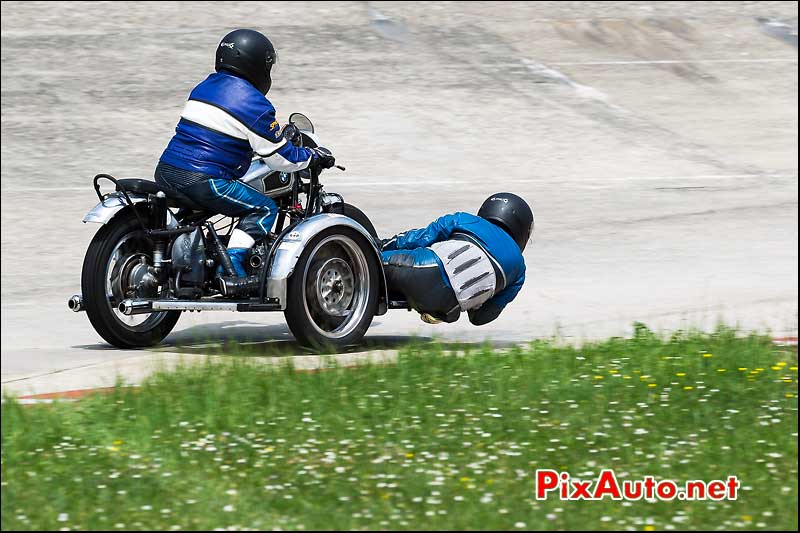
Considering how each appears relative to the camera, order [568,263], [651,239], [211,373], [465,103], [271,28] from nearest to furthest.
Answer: [211,373] < [568,263] < [651,239] < [465,103] < [271,28]

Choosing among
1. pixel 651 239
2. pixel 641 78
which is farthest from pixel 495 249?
pixel 641 78

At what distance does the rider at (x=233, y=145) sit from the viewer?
28.5 ft

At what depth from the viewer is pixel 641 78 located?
21.2m

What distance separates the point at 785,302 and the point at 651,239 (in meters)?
2.67

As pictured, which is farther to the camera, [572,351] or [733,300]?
[733,300]

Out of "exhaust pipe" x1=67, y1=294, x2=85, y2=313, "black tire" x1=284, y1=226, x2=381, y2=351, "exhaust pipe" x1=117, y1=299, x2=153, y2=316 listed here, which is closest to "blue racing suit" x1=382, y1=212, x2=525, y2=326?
"black tire" x1=284, y1=226, x2=381, y2=351

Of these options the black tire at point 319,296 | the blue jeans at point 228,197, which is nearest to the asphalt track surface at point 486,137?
the black tire at point 319,296

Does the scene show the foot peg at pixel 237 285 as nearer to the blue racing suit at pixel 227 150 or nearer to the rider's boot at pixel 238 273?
the rider's boot at pixel 238 273

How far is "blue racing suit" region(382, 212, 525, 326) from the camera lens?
8.98m

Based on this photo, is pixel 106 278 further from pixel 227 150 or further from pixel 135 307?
pixel 227 150

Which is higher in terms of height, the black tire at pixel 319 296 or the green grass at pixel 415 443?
the black tire at pixel 319 296

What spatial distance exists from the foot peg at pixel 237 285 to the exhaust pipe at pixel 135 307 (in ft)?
1.40

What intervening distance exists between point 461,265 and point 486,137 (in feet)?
30.2

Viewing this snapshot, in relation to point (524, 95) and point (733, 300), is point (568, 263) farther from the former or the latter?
point (524, 95)
